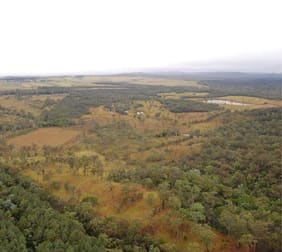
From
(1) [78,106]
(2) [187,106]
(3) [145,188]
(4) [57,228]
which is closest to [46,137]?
(1) [78,106]

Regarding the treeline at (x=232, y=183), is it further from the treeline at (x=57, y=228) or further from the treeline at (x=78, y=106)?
the treeline at (x=78, y=106)

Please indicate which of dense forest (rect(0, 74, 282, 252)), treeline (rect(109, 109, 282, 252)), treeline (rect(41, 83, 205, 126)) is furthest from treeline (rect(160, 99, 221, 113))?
treeline (rect(109, 109, 282, 252))

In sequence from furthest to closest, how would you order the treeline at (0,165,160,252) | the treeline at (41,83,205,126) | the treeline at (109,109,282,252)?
the treeline at (41,83,205,126)
the treeline at (109,109,282,252)
the treeline at (0,165,160,252)

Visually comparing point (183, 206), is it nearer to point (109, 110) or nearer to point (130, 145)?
point (130, 145)

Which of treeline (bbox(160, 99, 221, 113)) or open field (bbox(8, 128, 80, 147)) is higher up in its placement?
treeline (bbox(160, 99, 221, 113))

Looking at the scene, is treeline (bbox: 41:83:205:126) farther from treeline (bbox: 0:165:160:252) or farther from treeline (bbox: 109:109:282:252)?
treeline (bbox: 0:165:160:252)

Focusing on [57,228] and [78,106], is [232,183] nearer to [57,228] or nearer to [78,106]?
[57,228]

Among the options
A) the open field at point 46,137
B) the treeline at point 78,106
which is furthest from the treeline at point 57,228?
the treeline at point 78,106
